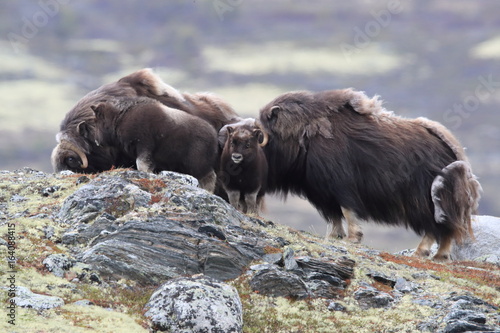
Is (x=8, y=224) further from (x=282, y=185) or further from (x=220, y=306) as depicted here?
(x=282, y=185)

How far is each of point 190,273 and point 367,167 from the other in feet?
12.8

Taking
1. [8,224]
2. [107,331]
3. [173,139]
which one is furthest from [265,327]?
[173,139]

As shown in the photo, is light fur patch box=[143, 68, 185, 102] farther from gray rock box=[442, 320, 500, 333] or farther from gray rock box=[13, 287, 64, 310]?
gray rock box=[442, 320, 500, 333]

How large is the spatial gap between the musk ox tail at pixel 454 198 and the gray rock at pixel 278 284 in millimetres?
3575

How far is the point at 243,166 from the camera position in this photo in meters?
8.79

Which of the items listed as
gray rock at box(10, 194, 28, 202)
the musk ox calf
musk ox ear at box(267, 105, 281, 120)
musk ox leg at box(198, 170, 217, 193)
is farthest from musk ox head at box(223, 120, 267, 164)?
gray rock at box(10, 194, 28, 202)

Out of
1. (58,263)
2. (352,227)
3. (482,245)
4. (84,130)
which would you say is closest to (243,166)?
(352,227)

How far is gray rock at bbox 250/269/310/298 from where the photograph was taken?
6227 millimetres

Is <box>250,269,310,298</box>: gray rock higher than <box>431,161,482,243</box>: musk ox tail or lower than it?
lower

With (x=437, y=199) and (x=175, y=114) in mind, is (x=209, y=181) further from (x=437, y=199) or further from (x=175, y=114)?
(x=437, y=199)

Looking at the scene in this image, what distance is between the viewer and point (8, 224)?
668 cm

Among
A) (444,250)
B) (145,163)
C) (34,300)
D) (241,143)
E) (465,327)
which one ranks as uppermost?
(241,143)

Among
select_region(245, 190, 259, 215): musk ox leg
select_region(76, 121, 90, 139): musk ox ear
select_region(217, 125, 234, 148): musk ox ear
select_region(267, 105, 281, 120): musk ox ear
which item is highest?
select_region(267, 105, 281, 120): musk ox ear

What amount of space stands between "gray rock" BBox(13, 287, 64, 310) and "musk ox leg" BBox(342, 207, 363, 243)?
4.57 meters
